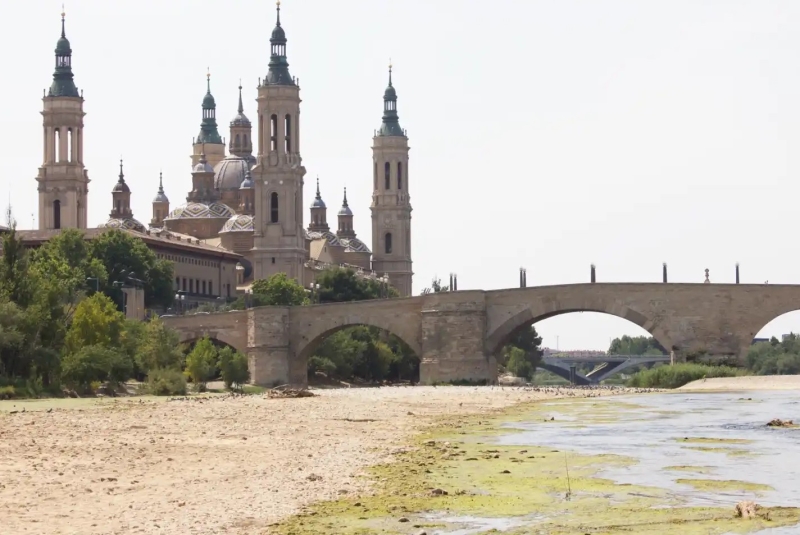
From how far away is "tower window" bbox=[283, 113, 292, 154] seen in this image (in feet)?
402

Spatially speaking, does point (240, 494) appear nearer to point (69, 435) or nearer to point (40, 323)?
point (69, 435)

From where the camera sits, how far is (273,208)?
125 meters

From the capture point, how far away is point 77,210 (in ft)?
408

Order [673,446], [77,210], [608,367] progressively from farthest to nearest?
[608,367] < [77,210] < [673,446]

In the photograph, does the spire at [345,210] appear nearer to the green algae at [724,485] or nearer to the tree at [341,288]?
the tree at [341,288]

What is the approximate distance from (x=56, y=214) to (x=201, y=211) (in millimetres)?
29231

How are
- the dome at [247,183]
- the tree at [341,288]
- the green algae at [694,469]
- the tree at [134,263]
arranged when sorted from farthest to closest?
the dome at [247,183], the tree at [341,288], the tree at [134,263], the green algae at [694,469]

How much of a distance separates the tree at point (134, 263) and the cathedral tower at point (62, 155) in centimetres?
2019

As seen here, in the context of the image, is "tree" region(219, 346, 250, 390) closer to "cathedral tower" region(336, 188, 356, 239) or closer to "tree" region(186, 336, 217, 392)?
"tree" region(186, 336, 217, 392)

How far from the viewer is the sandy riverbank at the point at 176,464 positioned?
17.7 meters

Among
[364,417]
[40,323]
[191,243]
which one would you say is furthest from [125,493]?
[191,243]

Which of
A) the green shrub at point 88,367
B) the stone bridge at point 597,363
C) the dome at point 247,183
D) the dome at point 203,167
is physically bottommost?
the stone bridge at point 597,363

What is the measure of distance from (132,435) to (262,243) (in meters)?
96.7

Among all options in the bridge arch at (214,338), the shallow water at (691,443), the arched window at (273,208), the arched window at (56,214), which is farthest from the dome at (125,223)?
the shallow water at (691,443)
